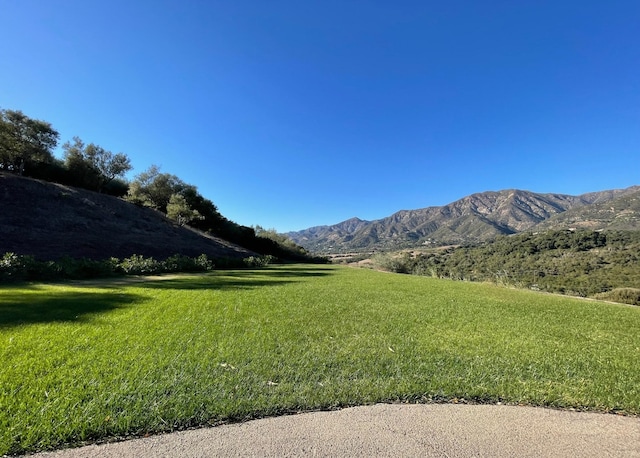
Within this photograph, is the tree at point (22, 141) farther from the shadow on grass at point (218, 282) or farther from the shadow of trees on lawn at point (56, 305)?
the shadow of trees on lawn at point (56, 305)

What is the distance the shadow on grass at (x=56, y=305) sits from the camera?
6.63m

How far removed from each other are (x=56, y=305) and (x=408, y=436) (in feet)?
30.8

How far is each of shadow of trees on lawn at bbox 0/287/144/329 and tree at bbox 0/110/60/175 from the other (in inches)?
1340

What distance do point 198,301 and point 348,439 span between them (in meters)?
7.82

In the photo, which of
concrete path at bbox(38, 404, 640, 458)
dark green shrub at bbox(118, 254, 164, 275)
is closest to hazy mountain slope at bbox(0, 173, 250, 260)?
dark green shrub at bbox(118, 254, 164, 275)

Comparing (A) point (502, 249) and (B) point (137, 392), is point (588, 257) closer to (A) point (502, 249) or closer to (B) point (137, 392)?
(A) point (502, 249)

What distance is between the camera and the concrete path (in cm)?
273

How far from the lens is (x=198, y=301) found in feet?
31.4

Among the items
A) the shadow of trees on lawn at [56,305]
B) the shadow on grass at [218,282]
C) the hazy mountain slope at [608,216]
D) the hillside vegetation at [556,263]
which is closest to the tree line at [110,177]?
the hillside vegetation at [556,263]

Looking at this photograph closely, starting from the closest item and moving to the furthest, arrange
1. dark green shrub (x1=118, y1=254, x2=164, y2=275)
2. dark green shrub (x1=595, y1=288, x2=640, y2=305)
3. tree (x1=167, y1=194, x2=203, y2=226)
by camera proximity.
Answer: dark green shrub (x1=118, y1=254, x2=164, y2=275), dark green shrub (x1=595, y1=288, x2=640, y2=305), tree (x1=167, y1=194, x2=203, y2=226)

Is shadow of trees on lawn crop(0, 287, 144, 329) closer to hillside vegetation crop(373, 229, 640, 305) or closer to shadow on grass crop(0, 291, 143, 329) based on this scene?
shadow on grass crop(0, 291, 143, 329)

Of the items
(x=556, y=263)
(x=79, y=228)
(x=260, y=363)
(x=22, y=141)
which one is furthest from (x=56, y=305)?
(x=556, y=263)

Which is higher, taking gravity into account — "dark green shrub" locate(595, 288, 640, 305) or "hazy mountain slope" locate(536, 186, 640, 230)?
"hazy mountain slope" locate(536, 186, 640, 230)

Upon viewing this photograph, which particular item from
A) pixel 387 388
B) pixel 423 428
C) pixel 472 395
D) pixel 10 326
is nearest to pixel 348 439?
pixel 423 428
